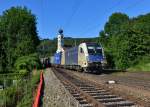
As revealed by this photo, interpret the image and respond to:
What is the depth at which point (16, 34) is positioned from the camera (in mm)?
97812

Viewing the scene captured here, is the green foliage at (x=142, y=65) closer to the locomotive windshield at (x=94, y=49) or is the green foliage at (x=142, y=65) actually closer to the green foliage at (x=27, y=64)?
the locomotive windshield at (x=94, y=49)

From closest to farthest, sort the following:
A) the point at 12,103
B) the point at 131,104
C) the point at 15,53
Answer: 1. the point at 131,104
2. the point at 12,103
3. the point at 15,53

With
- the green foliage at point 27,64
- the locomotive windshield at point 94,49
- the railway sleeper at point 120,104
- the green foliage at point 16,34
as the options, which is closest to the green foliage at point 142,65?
the locomotive windshield at point 94,49

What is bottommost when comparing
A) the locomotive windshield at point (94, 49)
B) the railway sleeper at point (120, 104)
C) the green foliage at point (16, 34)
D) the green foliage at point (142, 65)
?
the railway sleeper at point (120, 104)

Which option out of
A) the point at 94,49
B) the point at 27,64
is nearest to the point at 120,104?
the point at 94,49

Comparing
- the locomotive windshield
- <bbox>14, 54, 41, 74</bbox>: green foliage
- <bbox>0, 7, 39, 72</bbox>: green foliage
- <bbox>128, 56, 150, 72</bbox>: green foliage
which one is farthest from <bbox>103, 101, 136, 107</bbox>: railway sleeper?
<bbox>0, 7, 39, 72</bbox>: green foliage

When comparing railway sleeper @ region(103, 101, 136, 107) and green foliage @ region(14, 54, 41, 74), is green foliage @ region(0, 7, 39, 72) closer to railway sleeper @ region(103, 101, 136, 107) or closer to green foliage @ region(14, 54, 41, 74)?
green foliage @ region(14, 54, 41, 74)

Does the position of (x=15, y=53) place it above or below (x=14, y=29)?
below

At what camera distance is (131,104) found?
44.8 feet

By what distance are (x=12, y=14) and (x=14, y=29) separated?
17.2 feet

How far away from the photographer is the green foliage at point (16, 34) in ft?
289

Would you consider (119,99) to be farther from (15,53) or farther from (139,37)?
(15,53)

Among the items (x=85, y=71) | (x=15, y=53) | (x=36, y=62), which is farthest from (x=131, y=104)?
(x=15, y=53)

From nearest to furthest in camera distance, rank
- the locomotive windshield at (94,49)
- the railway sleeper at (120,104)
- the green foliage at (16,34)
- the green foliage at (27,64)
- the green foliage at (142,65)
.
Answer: the railway sleeper at (120,104)
the locomotive windshield at (94,49)
the green foliage at (142,65)
the green foliage at (27,64)
the green foliage at (16,34)
